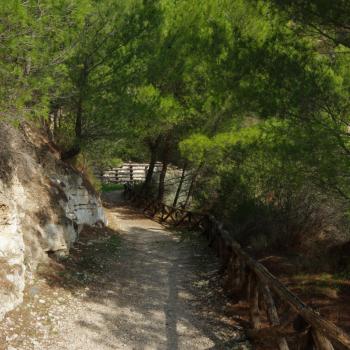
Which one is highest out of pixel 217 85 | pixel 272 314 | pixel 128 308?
pixel 217 85

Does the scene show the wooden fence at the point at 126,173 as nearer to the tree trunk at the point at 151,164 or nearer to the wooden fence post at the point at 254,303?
the tree trunk at the point at 151,164

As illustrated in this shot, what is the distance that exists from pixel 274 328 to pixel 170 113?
9.61 metres

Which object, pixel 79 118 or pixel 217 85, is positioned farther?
pixel 79 118

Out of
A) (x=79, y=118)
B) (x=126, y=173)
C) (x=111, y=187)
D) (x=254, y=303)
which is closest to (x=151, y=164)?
(x=79, y=118)

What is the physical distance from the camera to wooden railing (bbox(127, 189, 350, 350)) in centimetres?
459

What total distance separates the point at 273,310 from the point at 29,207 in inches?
206

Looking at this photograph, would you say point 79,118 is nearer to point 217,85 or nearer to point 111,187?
point 217,85

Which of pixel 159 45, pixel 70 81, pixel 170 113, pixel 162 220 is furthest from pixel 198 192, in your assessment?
pixel 70 81

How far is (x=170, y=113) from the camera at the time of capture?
14070 mm

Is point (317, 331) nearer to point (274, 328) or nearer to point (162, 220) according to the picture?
point (274, 328)

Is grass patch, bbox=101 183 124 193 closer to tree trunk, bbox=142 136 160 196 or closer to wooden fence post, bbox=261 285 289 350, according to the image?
tree trunk, bbox=142 136 160 196

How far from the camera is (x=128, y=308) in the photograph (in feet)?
23.6

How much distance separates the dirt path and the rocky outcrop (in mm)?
458

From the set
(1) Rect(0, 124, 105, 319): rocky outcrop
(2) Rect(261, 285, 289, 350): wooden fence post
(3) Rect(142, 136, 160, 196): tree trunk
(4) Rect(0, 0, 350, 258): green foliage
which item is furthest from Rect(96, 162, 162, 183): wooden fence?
(2) Rect(261, 285, 289, 350): wooden fence post
